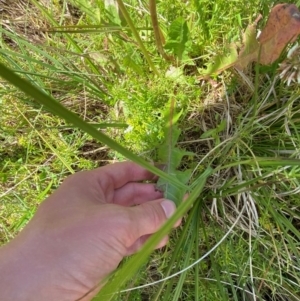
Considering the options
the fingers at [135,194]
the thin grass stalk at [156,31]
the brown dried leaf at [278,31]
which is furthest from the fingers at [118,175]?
the brown dried leaf at [278,31]

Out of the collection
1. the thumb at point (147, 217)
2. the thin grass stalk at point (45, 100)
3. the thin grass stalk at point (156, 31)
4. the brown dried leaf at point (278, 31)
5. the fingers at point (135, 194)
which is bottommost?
the fingers at point (135, 194)

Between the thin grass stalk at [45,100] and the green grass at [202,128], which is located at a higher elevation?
the thin grass stalk at [45,100]

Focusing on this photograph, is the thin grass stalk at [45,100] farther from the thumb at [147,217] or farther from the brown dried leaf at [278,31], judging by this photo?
the brown dried leaf at [278,31]

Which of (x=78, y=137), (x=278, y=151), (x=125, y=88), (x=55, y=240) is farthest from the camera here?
(x=78, y=137)

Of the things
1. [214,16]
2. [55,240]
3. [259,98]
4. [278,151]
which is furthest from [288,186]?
[55,240]

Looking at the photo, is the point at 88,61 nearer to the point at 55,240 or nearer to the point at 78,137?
the point at 78,137

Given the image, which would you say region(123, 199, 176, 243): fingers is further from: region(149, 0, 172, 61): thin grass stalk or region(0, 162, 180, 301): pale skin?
region(149, 0, 172, 61): thin grass stalk

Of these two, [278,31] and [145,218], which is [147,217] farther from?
[278,31]
